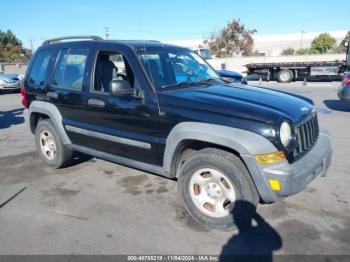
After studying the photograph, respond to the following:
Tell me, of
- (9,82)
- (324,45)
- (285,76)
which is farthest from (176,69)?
(324,45)

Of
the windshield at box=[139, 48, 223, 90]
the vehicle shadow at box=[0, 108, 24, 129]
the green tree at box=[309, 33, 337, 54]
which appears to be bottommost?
the vehicle shadow at box=[0, 108, 24, 129]

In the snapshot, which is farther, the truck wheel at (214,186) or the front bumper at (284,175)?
the truck wheel at (214,186)

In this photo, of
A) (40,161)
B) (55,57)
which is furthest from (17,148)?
(55,57)

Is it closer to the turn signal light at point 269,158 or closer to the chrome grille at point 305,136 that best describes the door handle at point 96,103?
the turn signal light at point 269,158

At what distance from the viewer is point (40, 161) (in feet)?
18.8

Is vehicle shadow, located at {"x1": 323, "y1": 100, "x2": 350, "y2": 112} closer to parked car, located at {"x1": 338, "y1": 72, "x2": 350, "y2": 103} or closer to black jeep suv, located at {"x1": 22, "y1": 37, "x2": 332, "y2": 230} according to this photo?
parked car, located at {"x1": 338, "y1": 72, "x2": 350, "y2": 103}

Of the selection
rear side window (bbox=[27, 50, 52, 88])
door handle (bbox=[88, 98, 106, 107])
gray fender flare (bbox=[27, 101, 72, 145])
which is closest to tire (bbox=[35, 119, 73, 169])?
gray fender flare (bbox=[27, 101, 72, 145])

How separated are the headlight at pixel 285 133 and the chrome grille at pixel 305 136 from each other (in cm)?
16

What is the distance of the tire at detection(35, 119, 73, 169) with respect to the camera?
5.05 meters

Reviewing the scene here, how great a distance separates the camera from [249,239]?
318 cm

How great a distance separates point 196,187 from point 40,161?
3441mm

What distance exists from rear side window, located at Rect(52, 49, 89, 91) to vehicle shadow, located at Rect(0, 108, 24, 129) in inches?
198

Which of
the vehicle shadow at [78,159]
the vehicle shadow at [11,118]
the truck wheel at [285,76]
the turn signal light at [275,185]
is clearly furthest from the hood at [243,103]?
the truck wheel at [285,76]

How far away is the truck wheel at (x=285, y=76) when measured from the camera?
20.9 metres
